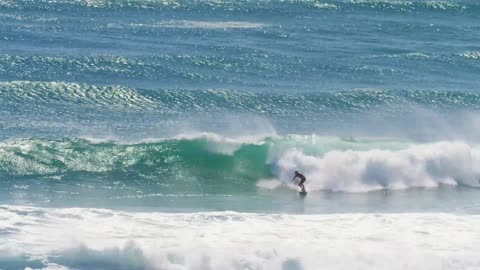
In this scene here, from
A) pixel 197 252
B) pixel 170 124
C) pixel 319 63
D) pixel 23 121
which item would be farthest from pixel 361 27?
pixel 197 252

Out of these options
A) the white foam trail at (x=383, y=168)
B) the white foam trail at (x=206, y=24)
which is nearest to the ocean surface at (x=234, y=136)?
the white foam trail at (x=383, y=168)

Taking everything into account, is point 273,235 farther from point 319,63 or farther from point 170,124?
point 319,63

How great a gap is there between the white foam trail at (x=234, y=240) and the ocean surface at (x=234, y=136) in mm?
54

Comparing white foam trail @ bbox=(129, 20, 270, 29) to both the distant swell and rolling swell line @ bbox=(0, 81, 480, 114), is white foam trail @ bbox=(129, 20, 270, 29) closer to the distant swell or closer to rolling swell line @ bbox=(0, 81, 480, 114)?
rolling swell line @ bbox=(0, 81, 480, 114)

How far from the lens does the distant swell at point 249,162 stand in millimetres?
29141

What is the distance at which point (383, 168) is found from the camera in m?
30.4

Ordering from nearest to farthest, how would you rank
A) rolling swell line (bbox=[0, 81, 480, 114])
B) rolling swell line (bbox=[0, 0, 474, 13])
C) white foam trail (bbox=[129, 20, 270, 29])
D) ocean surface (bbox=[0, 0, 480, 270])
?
ocean surface (bbox=[0, 0, 480, 270]), rolling swell line (bbox=[0, 81, 480, 114]), white foam trail (bbox=[129, 20, 270, 29]), rolling swell line (bbox=[0, 0, 474, 13])

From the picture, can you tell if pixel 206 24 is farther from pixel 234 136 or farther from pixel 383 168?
pixel 383 168

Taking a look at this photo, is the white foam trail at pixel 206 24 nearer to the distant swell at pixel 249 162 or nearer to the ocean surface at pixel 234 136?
the ocean surface at pixel 234 136

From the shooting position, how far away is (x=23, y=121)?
104 ft

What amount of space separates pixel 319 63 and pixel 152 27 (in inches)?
293

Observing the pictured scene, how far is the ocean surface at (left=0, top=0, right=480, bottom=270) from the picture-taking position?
23.5 meters

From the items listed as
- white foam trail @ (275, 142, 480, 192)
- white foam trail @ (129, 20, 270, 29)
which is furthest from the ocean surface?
white foam trail @ (129, 20, 270, 29)

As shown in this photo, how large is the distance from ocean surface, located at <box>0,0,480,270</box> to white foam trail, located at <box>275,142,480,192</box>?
0.05m
